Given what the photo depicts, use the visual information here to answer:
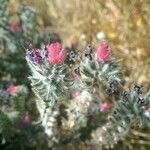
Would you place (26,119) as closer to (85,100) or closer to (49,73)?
(85,100)

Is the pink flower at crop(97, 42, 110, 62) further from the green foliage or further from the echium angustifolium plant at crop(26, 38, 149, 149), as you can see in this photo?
the green foliage

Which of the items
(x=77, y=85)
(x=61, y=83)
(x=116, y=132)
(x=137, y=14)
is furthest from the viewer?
(x=137, y=14)

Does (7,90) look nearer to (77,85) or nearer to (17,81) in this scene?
(17,81)

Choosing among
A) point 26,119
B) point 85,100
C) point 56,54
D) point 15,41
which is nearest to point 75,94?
point 85,100

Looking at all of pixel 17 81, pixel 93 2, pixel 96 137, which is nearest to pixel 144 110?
pixel 96 137

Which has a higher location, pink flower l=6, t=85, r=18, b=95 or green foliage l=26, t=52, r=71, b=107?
pink flower l=6, t=85, r=18, b=95

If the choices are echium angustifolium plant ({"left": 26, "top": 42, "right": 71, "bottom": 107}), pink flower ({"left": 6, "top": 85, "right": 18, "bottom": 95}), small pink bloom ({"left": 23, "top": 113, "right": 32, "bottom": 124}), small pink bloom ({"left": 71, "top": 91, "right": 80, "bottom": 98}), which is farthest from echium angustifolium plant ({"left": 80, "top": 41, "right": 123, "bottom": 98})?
small pink bloom ({"left": 23, "top": 113, "right": 32, "bottom": 124})
